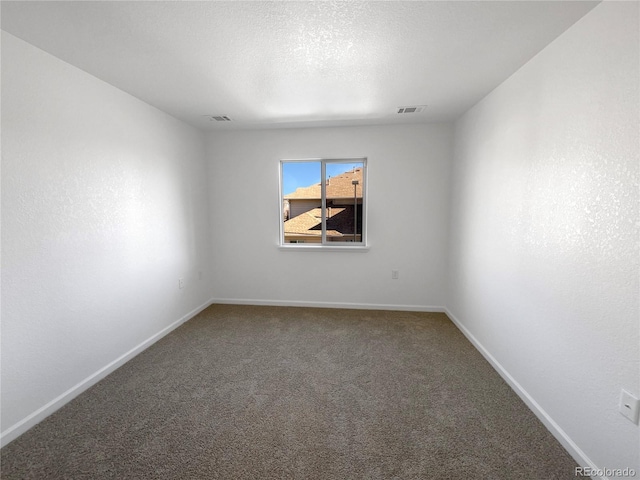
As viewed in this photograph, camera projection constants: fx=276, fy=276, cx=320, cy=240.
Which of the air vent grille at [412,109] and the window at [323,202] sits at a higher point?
the air vent grille at [412,109]

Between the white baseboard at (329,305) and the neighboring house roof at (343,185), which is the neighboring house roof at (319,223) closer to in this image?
the neighboring house roof at (343,185)

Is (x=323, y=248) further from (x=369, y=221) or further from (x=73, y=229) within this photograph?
(x=73, y=229)

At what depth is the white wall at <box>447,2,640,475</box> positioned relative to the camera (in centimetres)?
126

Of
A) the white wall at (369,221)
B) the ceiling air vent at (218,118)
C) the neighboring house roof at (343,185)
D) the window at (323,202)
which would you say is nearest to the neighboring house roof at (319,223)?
the window at (323,202)

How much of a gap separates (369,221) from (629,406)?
270cm

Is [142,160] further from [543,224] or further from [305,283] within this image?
[543,224]

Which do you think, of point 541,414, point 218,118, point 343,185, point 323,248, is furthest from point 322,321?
point 218,118

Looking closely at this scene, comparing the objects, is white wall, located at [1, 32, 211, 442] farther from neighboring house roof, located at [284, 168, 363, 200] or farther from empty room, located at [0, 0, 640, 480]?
neighboring house roof, located at [284, 168, 363, 200]

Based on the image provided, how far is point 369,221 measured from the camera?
3.64 meters

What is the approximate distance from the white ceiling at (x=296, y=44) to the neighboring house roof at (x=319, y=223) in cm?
153

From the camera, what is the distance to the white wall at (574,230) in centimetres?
126

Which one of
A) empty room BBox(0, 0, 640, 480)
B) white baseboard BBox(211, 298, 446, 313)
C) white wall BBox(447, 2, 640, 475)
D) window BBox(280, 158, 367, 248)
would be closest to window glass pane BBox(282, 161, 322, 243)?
window BBox(280, 158, 367, 248)

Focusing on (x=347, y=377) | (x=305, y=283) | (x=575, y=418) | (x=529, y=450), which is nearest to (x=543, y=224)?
(x=575, y=418)

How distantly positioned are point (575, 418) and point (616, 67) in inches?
71.4
